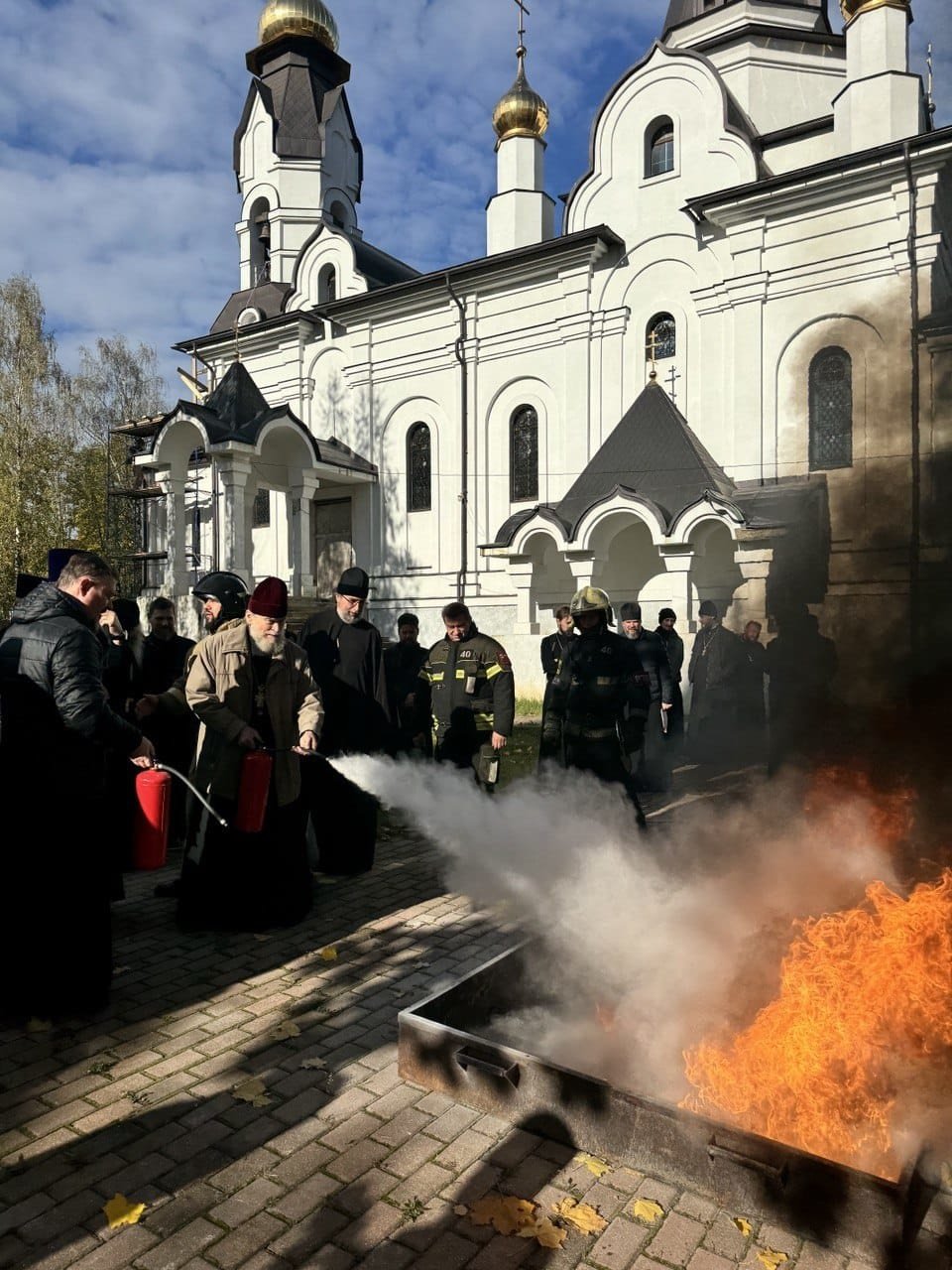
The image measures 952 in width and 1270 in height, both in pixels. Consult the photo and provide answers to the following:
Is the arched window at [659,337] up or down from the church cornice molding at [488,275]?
down

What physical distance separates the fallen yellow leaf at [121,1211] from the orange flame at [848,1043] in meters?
2.06

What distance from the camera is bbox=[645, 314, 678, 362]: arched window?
68.5ft

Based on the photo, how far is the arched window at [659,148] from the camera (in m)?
21.6

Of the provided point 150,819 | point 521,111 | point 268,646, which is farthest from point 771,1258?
point 521,111

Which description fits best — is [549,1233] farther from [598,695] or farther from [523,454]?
[523,454]

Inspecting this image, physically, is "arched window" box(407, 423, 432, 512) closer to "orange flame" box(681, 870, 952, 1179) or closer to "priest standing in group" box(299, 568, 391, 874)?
"priest standing in group" box(299, 568, 391, 874)

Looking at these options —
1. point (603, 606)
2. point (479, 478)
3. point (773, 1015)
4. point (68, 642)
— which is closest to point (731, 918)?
point (773, 1015)

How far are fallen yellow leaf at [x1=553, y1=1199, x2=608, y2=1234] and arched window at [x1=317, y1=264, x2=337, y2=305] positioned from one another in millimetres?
29775

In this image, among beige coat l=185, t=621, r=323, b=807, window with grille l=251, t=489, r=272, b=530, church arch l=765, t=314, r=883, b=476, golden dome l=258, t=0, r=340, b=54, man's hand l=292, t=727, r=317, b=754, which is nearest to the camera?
beige coat l=185, t=621, r=323, b=807

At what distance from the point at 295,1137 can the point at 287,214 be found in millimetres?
33519

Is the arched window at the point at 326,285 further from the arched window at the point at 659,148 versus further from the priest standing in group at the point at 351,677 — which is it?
the priest standing in group at the point at 351,677

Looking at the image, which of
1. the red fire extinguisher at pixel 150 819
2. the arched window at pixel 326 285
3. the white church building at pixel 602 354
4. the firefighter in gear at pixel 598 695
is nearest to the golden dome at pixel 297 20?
the white church building at pixel 602 354

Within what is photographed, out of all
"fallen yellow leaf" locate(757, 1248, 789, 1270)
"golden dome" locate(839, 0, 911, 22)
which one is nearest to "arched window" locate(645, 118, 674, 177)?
"golden dome" locate(839, 0, 911, 22)

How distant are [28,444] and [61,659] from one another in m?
33.1
